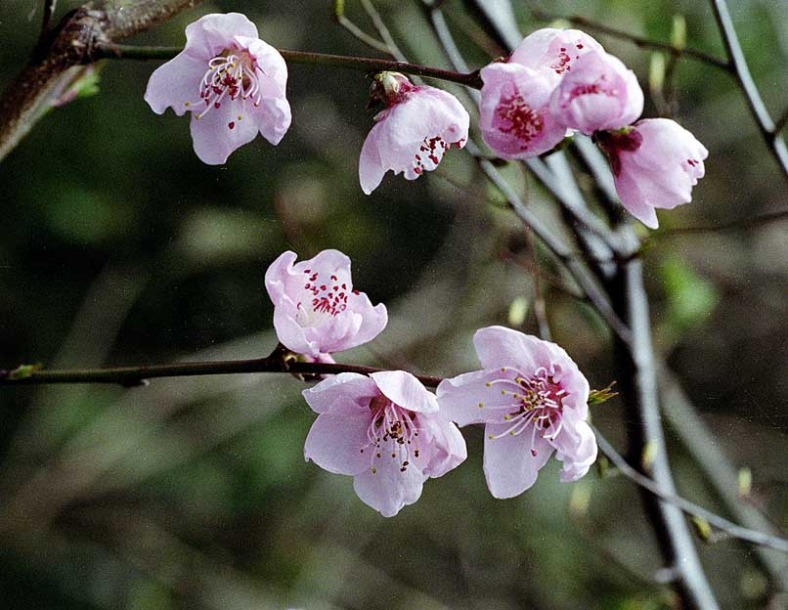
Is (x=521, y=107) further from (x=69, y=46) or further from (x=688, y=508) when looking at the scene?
(x=688, y=508)

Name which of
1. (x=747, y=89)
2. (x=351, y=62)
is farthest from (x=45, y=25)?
(x=747, y=89)

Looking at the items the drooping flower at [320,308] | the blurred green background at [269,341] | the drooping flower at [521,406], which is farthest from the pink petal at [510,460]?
the blurred green background at [269,341]

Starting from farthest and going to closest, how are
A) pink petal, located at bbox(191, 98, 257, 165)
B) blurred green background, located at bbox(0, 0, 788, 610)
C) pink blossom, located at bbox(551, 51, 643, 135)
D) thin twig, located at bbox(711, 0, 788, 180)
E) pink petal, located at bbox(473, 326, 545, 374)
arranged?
1. blurred green background, located at bbox(0, 0, 788, 610)
2. thin twig, located at bbox(711, 0, 788, 180)
3. pink petal, located at bbox(191, 98, 257, 165)
4. pink petal, located at bbox(473, 326, 545, 374)
5. pink blossom, located at bbox(551, 51, 643, 135)

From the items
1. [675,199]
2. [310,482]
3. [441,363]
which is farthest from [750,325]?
[675,199]

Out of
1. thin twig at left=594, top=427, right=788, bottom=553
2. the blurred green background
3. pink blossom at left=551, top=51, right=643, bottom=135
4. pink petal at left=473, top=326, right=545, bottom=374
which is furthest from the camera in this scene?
the blurred green background

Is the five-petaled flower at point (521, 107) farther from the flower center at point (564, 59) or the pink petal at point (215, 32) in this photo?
the pink petal at point (215, 32)

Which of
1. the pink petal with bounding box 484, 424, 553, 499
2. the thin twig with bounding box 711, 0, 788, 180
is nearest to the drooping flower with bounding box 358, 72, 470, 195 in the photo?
the pink petal with bounding box 484, 424, 553, 499

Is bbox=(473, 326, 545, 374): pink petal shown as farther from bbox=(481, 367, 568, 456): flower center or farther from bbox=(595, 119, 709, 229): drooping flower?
bbox=(595, 119, 709, 229): drooping flower
